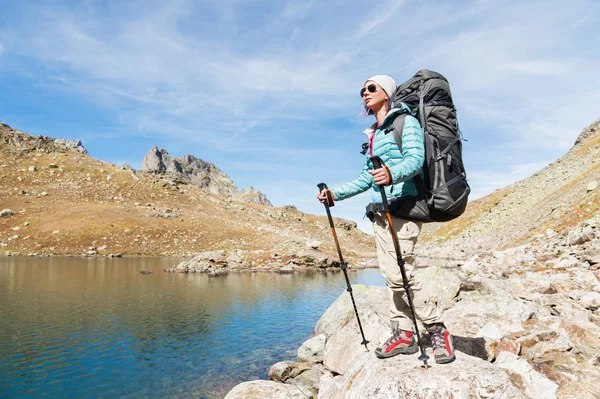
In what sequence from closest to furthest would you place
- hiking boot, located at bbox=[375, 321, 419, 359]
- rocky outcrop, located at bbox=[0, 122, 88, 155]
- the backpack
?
the backpack → hiking boot, located at bbox=[375, 321, 419, 359] → rocky outcrop, located at bbox=[0, 122, 88, 155]

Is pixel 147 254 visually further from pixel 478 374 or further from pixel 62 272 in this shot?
pixel 478 374

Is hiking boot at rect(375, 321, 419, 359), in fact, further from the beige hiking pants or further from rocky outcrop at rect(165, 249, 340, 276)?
rocky outcrop at rect(165, 249, 340, 276)

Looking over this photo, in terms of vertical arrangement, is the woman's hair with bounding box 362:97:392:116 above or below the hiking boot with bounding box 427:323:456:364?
above

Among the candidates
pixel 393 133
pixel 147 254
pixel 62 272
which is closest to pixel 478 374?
pixel 393 133

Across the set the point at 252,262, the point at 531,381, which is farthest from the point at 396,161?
the point at 252,262

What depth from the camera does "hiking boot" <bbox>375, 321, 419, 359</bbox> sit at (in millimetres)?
6535

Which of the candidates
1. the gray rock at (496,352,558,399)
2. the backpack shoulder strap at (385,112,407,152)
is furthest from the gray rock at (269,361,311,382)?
the backpack shoulder strap at (385,112,407,152)

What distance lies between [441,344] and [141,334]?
16.1 m

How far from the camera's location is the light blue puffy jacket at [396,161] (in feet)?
A: 18.7

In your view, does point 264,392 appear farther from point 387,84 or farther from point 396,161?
point 387,84

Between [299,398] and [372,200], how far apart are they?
6.18m

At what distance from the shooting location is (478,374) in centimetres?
551

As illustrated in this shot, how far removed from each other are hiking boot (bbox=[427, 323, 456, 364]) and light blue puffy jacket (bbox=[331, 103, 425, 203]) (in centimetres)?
238

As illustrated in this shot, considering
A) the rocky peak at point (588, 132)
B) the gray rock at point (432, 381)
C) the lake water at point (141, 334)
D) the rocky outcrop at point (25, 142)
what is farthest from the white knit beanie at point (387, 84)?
the rocky peak at point (588, 132)
